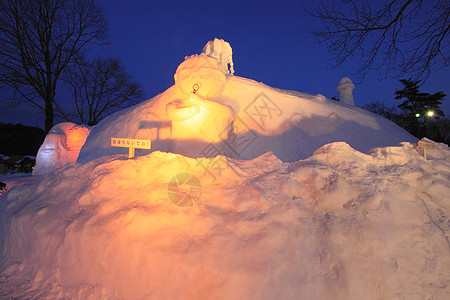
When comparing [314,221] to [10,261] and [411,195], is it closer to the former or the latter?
[411,195]

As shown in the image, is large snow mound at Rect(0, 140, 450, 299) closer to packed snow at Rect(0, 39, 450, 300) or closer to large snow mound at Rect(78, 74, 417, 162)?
packed snow at Rect(0, 39, 450, 300)

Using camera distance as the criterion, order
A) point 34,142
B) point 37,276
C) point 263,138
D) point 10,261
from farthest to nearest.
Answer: point 34,142 < point 263,138 < point 10,261 < point 37,276

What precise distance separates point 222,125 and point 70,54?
12.7 meters

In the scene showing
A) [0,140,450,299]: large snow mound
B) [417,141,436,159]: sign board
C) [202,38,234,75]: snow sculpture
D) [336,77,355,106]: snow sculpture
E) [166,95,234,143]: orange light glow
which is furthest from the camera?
[336,77,355,106]: snow sculpture

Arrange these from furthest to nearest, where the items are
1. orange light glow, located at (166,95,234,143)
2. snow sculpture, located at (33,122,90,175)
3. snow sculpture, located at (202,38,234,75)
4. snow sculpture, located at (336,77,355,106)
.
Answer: snow sculpture, located at (336,77,355,106), snow sculpture, located at (33,122,90,175), snow sculpture, located at (202,38,234,75), orange light glow, located at (166,95,234,143)

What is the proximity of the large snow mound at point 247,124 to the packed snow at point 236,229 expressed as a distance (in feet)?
6.62

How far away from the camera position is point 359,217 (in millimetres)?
2273

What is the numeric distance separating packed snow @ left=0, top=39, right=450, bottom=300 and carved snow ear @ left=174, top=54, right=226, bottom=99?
7.05 feet

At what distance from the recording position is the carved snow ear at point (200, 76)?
4836 mm

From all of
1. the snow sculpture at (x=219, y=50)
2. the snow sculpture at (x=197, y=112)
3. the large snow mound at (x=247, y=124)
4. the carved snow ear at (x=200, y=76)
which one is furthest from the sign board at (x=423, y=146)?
the snow sculpture at (x=219, y=50)

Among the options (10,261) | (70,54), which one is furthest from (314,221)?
(70,54)

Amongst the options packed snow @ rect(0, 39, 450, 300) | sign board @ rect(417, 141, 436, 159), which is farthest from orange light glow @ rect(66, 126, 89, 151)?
sign board @ rect(417, 141, 436, 159)

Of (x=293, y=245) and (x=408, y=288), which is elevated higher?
(x=293, y=245)

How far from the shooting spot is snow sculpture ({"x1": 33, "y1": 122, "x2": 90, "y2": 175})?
934 cm
